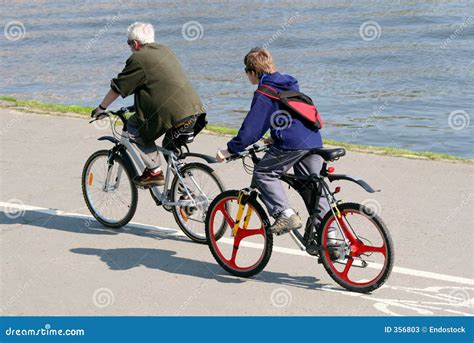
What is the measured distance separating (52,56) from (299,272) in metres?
16.8

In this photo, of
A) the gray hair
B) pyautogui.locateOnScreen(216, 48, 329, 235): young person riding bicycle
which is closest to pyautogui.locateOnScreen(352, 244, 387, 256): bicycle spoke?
pyautogui.locateOnScreen(216, 48, 329, 235): young person riding bicycle

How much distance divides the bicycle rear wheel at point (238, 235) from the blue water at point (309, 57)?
251 inches

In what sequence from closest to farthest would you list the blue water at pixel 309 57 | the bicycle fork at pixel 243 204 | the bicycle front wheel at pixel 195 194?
the bicycle fork at pixel 243 204, the bicycle front wheel at pixel 195 194, the blue water at pixel 309 57

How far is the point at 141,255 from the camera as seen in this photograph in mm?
7652

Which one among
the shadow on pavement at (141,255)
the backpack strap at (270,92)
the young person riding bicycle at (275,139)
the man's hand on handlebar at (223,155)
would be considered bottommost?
the shadow on pavement at (141,255)

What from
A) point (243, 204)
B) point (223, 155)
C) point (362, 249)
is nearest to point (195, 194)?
point (243, 204)

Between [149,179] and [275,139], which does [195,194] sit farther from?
[275,139]

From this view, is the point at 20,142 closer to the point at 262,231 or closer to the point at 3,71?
the point at 262,231

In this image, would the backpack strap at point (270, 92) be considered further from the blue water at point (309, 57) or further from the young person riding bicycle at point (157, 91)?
the blue water at point (309, 57)

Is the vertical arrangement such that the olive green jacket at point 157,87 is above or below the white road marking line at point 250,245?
above

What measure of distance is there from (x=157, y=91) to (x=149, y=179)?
0.84 metres

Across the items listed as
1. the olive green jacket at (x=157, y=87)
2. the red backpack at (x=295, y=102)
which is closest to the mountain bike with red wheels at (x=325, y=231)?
the red backpack at (x=295, y=102)

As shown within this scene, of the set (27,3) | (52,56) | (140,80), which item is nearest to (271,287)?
(140,80)

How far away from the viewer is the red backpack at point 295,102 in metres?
6.52
